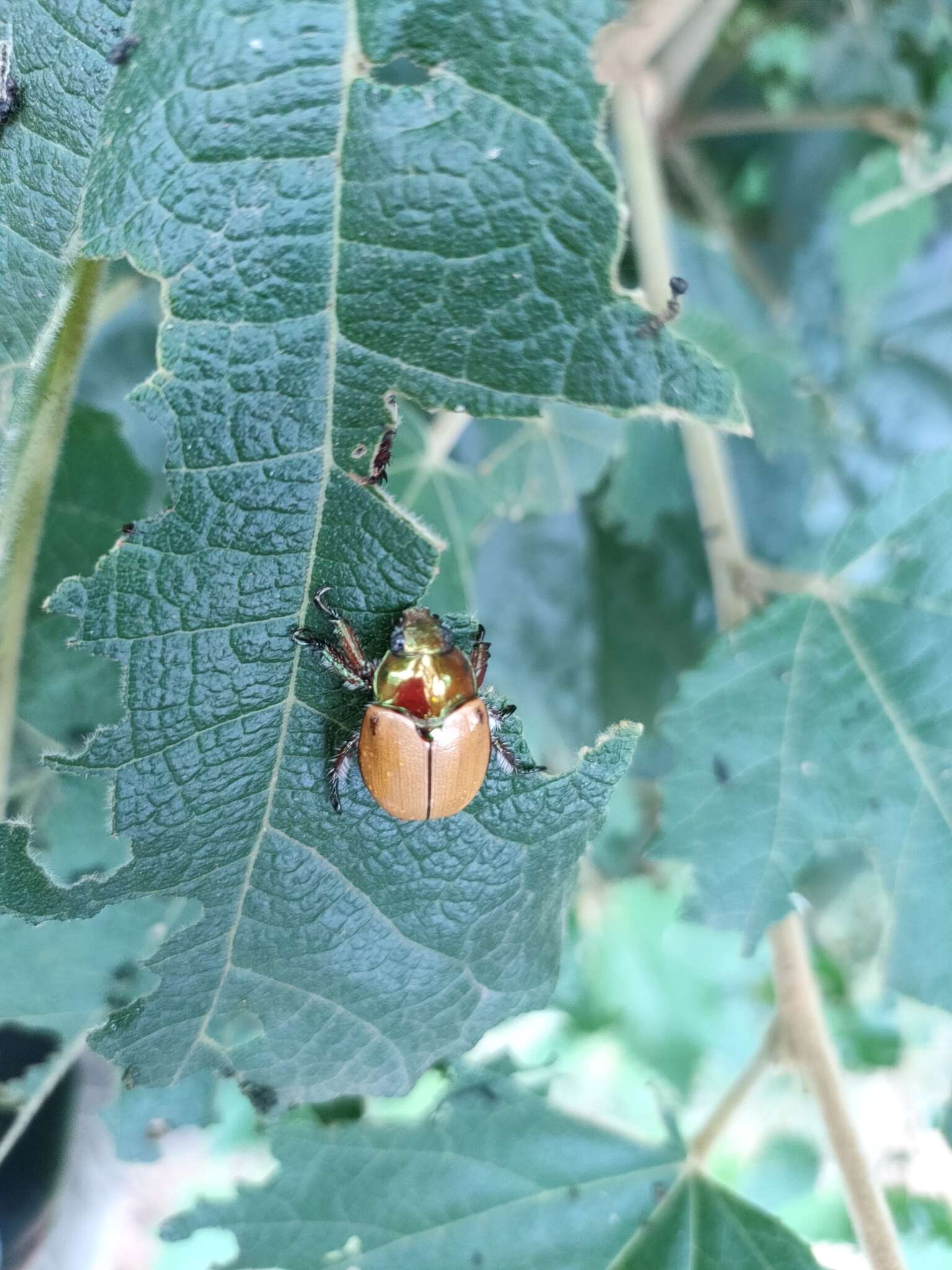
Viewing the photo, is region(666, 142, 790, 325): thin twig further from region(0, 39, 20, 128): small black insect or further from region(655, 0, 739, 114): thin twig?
region(0, 39, 20, 128): small black insect

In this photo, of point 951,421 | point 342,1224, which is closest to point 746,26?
point 951,421

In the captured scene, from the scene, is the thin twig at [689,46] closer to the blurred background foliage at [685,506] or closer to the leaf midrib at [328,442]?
the blurred background foliage at [685,506]

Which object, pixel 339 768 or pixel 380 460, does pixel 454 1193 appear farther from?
pixel 380 460

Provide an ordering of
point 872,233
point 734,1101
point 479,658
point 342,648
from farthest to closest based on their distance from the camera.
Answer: point 872,233
point 734,1101
point 479,658
point 342,648

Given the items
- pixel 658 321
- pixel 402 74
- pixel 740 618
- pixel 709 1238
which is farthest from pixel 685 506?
pixel 709 1238

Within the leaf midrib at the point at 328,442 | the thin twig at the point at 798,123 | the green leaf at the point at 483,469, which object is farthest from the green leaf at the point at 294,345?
the thin twig at the point at 798,123

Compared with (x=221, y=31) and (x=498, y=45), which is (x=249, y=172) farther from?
(x=498, y=45)
